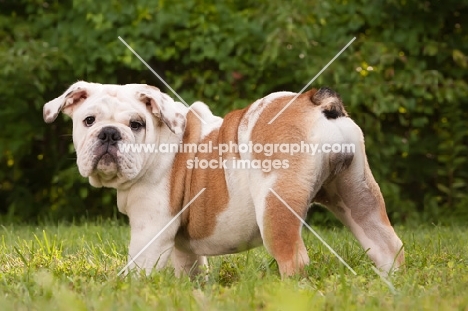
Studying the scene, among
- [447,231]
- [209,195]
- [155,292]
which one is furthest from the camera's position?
[447,231]

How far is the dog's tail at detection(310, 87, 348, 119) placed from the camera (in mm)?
3681

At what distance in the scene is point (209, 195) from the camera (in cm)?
393

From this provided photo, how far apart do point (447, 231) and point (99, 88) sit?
3257mm

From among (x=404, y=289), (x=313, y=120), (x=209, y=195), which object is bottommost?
(x=404, y=289)

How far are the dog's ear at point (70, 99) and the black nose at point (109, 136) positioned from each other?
1.24 ft

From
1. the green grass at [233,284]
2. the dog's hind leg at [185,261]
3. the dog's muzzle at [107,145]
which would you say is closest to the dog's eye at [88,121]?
the dog's muzzle at [107,145]

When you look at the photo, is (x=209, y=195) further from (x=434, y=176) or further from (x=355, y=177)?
(x=434, y=176)

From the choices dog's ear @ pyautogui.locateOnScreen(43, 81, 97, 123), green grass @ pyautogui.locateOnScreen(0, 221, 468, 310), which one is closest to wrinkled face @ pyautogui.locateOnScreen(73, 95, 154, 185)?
dog's ear @ pyautogui.locateOnScreen(43, 81, 97, 123)

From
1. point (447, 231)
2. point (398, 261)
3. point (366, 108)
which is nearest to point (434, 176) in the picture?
point (366, 108)

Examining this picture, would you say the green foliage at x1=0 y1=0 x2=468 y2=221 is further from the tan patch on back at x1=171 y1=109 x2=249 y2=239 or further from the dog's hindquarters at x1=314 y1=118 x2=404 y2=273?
the dog's hindquarters at x1=314 y1=118 x2=404 y2=273

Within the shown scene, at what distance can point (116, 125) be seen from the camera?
3.85 m

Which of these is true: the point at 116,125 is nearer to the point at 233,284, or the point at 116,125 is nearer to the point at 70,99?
the point at 70,99

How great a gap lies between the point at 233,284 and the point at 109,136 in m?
Result: 0.97

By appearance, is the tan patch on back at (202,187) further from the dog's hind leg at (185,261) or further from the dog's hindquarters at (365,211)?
the dog's hindquarters at (365,211)
